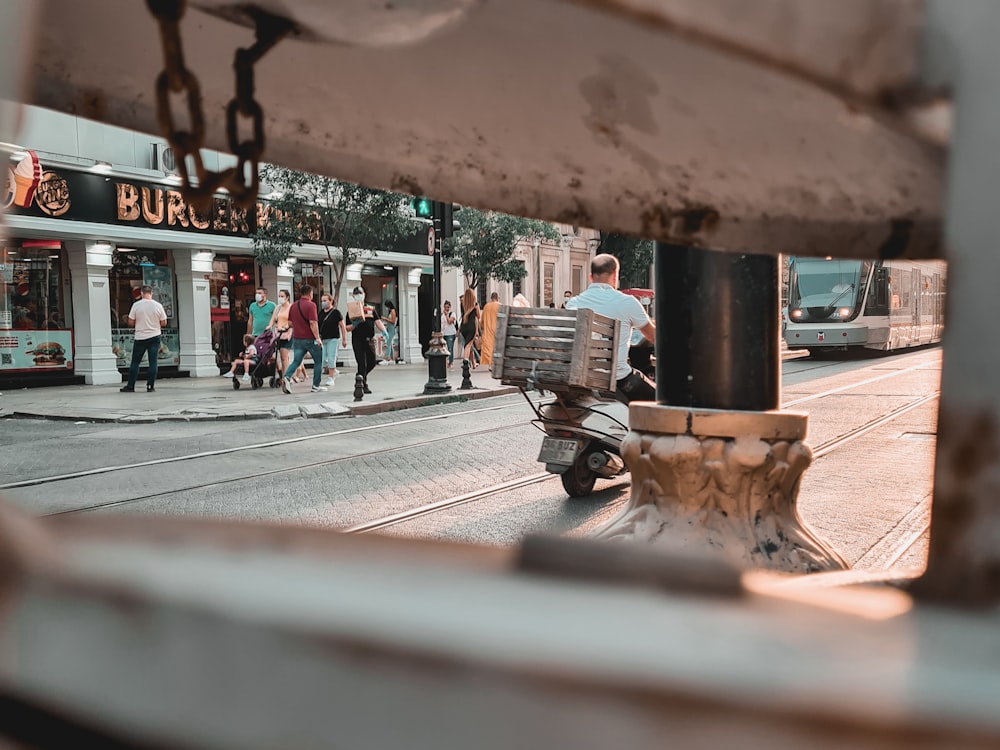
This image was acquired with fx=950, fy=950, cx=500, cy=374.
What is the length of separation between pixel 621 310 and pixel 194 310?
15146 millimetres

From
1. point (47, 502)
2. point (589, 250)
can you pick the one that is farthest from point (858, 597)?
point (589, 250)

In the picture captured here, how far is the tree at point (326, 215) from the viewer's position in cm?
1692

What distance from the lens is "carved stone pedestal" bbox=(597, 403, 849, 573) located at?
3.19 metres

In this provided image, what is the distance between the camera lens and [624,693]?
2.48ft

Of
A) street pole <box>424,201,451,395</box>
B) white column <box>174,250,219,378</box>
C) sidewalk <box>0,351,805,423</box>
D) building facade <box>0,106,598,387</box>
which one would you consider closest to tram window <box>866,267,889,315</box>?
building facade <box>0,106,598,387</box>

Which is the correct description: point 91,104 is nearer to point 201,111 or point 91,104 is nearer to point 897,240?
point 201,111

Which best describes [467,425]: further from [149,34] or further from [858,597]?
[858,597]

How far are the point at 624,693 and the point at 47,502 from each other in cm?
632

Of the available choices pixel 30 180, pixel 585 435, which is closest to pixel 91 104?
pixel 585 435

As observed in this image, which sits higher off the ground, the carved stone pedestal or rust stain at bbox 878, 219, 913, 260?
rust stain at bbox 878, 219, 913, 260

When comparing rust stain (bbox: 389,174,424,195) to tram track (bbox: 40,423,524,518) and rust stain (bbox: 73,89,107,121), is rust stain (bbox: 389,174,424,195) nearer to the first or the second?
rust stain (bbox: 73,89,107,121)

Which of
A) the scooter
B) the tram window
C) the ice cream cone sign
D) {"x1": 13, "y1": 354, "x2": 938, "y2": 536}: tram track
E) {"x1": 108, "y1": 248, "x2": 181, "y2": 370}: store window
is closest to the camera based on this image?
{"x1": 13, "y1": 354, "x2": 938, "y2": 536}: tram track

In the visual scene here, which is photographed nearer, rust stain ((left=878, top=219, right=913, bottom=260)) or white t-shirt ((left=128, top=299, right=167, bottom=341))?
rust stain ((left=878, top=219, right=913, bottom=260))

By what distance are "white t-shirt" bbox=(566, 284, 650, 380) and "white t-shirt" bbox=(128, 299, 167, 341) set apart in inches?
419
